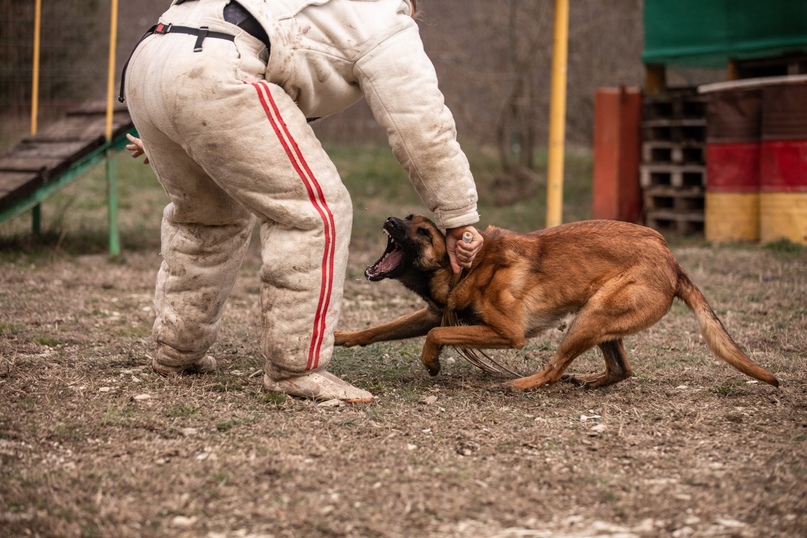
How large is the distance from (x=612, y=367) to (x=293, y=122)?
1.84m

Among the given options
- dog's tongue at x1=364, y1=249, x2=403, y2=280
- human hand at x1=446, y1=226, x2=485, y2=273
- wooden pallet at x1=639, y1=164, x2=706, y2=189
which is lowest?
dog's tongue at x1=364, y1=249, x2=403, y2=280

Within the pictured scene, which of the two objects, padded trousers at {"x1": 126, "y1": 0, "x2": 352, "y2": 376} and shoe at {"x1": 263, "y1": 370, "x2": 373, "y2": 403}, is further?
shoe at {"x1": 263, "y1": 370, "x2": 373, "y2": 403}

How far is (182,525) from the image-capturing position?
98.3 inches

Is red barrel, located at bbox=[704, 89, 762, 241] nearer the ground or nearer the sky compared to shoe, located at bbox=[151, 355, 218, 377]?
nearer the sky

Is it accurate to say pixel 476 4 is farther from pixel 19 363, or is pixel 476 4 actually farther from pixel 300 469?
pixel 300 469

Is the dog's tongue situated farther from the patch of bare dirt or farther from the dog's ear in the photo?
the patch of bare dirt

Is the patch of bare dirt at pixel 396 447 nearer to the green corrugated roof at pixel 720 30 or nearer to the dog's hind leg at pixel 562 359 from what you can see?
the dog's hind leg at pixel 562 359

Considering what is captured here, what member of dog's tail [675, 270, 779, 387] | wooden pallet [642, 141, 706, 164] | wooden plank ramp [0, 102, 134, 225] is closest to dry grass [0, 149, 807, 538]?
dog's tail [675, 270, 779, 387]

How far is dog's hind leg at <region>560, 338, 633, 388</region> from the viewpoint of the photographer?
13.4 ft

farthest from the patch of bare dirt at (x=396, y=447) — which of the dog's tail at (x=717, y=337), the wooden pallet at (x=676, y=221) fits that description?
the wooden pallet at (x=676, y=221)

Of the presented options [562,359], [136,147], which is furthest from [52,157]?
[562,359]

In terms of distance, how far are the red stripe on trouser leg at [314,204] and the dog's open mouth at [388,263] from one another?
0.48 m

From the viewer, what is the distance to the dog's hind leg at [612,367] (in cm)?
410

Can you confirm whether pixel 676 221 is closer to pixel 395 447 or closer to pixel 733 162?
pixel 733 162
